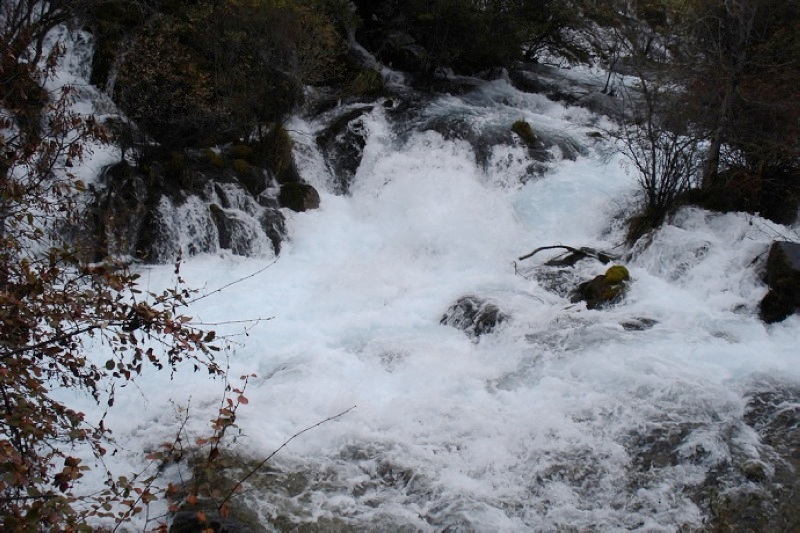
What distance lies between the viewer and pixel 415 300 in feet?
33.4

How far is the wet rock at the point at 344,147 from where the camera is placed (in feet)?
47.6

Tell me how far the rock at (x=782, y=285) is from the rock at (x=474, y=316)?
3605 millimetres

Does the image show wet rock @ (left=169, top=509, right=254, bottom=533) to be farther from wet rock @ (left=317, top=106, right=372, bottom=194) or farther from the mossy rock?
wet rock @ (left=317, top=106, right=372, bottom=194)

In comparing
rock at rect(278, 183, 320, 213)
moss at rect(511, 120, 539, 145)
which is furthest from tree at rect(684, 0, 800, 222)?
rock at rect(278, 183, 320, 213)

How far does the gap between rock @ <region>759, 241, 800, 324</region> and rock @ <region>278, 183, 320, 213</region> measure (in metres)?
8.78

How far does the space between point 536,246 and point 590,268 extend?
167cm

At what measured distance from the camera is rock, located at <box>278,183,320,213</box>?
12.9m

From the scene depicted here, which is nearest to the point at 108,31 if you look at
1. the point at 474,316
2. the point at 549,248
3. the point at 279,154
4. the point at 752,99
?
the point at 279,154

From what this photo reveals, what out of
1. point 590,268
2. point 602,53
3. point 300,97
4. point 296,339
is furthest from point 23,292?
point 602,53

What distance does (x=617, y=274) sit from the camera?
31.0 feet

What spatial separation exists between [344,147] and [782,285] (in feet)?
32.6

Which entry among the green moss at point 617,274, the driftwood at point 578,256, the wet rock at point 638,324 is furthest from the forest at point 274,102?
the wet rock at point 638,324

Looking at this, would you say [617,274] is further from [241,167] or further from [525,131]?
[241,167]

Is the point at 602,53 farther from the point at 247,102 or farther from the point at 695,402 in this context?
the point at 695,402
